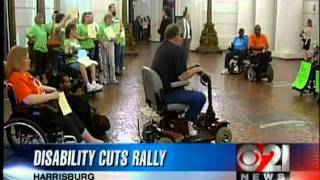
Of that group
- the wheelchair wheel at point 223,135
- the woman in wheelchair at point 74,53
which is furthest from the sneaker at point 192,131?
the woman in wheelchair at point 74,53

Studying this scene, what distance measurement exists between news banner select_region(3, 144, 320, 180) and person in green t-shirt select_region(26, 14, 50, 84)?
33 cm

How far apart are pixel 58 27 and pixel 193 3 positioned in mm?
576

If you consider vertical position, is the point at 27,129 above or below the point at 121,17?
below

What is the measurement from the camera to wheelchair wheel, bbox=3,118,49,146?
106 inches

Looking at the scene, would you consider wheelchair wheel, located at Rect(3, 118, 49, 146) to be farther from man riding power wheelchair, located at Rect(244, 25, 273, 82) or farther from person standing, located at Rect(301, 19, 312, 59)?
person standing, located at Rect(301, 19, 312, 59)

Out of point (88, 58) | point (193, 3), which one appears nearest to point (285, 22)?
point (193, 3)

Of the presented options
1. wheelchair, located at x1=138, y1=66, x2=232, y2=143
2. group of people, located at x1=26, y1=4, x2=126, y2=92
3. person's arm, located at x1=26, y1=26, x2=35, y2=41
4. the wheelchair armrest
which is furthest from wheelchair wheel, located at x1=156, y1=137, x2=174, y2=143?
person's arm, located at x1=26, y1=26, x2=35, y2=41

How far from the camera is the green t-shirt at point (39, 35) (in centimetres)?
275

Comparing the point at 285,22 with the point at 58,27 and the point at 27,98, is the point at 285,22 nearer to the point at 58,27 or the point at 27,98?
the point at 58,27

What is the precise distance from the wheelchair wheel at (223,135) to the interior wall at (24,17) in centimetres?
88

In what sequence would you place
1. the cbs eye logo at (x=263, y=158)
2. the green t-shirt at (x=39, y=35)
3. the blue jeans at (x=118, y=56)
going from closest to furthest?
1. the cbs eye logo at (x=263, y=158)
2. the green t-shirt at (x=39, y=35)
3. the blue jeans at (x=118, y=56)

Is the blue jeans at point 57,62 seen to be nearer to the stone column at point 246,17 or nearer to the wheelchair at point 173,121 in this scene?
the wheelchair at point 173,121

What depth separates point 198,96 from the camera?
2820mm

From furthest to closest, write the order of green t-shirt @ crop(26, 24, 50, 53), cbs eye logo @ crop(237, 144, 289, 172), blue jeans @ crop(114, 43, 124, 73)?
blue jeans @ crop(114, 43, 124, 73) → green t-shirt @ crop(26, 24, 50, 53) → cbs eye logo @ crop(237, 144, 289, 172)
